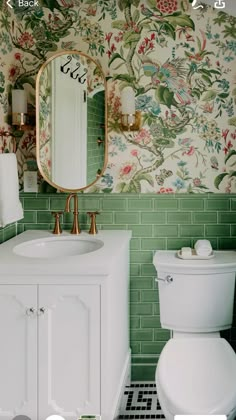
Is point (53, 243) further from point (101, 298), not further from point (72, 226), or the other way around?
point (101, 298)

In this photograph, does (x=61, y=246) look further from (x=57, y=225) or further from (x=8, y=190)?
(x=8, y=190)

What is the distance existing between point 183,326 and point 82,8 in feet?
5.76

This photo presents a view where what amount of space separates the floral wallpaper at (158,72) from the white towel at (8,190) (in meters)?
0.35

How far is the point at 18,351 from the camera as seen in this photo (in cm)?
233

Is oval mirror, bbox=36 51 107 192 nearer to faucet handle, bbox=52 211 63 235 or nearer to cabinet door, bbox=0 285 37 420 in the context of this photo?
faucet handle, bbox=52 211 63 235

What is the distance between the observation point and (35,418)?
2350 millimetres

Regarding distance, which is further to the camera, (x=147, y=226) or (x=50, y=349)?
(x=147, y=226)

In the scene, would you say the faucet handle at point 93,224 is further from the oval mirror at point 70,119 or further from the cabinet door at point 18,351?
the cabinet door at point 18,351

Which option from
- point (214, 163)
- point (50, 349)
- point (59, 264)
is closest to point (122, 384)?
point (50, 349)

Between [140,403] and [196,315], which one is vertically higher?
[196,315]

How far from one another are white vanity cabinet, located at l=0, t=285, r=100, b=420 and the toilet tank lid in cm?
62

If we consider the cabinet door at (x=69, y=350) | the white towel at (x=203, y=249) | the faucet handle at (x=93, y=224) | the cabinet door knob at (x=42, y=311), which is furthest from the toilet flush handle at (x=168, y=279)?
the cabinet door knob at (x=42, y=311)

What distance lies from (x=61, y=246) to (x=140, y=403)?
2.97ft

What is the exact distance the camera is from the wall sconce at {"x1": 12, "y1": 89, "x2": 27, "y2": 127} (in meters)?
2.95
